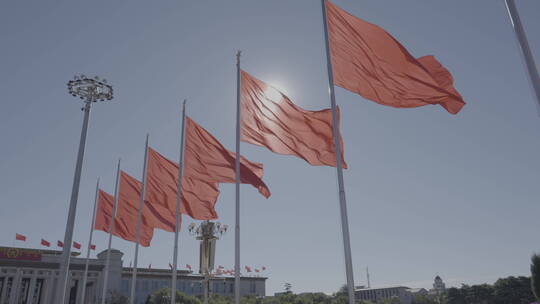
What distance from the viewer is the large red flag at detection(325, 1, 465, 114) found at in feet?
37.1

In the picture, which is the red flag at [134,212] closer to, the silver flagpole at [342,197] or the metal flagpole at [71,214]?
the metal flagpole at [71,214]

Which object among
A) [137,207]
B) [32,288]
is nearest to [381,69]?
[137,207]

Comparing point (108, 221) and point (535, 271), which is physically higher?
point (108, 221)

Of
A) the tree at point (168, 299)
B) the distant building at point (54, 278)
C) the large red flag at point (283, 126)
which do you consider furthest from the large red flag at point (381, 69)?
the distant building at point (54, 278)

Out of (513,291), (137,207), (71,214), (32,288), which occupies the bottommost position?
(513,291)

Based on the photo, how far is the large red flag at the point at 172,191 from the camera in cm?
2045

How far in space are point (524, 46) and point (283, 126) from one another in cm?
767

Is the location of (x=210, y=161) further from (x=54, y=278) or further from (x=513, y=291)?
(x=513, y=291)

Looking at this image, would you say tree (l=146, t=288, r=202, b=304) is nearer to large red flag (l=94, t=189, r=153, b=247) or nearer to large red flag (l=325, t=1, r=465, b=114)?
large red flag (l=94, t=189, r=153, b=247)

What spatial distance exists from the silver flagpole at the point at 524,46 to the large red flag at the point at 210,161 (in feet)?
34.2

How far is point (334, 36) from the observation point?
40.6 feet

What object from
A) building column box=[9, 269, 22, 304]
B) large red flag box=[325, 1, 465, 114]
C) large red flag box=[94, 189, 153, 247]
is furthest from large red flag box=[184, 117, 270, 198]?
building column box=[9, 269, 22, 304]

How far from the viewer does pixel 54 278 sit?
61688 mm

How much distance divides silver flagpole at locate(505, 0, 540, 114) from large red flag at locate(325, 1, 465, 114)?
258cm
